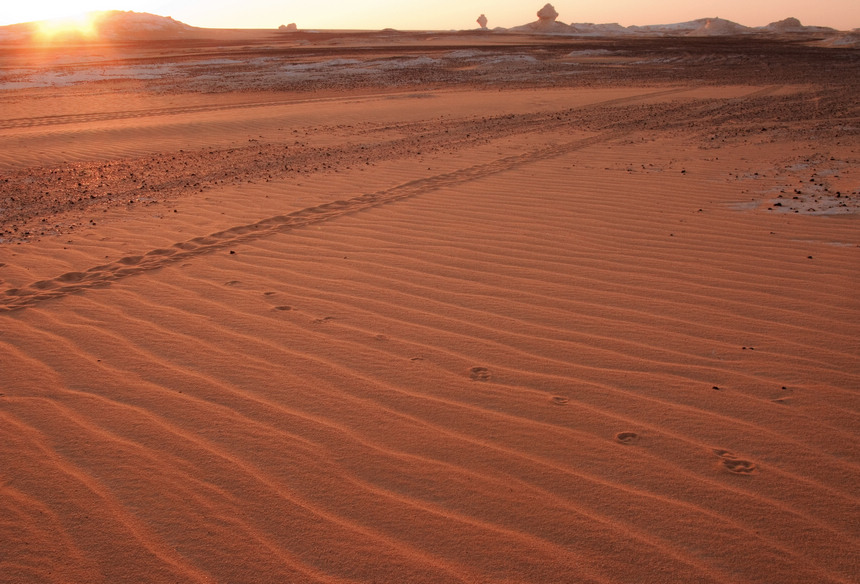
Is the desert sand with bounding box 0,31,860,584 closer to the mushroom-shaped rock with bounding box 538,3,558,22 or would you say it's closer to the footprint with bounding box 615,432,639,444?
the footprint with bounding box 615,432,639,444

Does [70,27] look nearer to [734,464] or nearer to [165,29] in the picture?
[165,29]

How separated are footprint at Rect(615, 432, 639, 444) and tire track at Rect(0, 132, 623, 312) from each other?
3.62m

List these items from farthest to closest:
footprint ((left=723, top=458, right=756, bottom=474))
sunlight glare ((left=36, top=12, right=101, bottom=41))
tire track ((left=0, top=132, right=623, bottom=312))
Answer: sunlight glare ((left=36, top=12, right=101, bottom=41))
tire track ((left=0, top=132, right=623, bottom=312))
footprint ((left=723, top=458, right=756, bottom=474))

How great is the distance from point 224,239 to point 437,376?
301 centimetres

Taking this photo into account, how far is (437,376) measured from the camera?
3250mm

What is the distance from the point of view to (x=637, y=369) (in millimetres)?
3240

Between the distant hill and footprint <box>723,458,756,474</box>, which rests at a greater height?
the distant hill

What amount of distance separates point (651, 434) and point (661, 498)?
1.31ft

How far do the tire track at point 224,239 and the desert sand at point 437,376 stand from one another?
0.11ft

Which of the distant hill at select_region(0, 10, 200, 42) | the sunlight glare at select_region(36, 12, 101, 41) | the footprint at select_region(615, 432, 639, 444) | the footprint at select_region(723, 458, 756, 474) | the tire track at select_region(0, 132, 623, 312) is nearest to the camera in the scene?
the footprint at select_region(723, 458, 756, 474)

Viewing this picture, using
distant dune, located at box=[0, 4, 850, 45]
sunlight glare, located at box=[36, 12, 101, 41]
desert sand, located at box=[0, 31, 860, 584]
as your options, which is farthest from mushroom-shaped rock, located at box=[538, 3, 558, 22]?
desert sand, located at box=[0, 31, 860, 584]

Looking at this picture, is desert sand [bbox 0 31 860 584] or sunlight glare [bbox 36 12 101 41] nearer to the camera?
desert sand [bbox 0 31 860 584]

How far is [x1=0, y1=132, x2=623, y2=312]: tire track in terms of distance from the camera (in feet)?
14.8

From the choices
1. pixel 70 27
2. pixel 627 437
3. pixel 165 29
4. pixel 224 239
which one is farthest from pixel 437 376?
pixel 70 27
